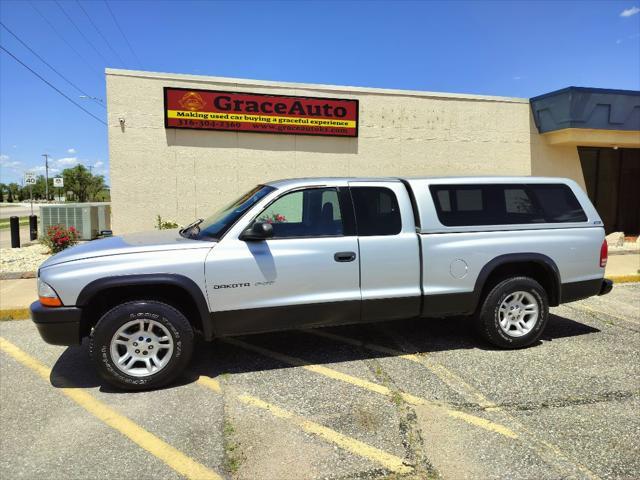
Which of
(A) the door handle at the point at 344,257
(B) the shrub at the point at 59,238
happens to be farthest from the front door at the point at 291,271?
(B) the shrub at the point at 59,238

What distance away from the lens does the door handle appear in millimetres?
4270

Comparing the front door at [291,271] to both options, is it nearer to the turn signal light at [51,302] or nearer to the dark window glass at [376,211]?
the dark window glass at [376,211]

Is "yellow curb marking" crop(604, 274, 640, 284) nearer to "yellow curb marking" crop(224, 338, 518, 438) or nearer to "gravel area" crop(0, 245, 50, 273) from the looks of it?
"yellow curb marking" crop(224, 338, 518, 438)

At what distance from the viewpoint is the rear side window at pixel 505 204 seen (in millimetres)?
4781

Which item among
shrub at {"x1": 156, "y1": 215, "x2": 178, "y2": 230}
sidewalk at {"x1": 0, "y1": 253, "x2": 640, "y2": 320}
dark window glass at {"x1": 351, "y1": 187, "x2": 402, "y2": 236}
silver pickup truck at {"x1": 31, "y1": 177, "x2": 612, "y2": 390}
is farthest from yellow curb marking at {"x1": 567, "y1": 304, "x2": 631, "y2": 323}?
shrub at {"x1": 156, "y1": 215, "x2": 178, "y2": 230}

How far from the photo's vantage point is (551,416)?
3.52 m

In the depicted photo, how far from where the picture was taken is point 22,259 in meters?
10.4

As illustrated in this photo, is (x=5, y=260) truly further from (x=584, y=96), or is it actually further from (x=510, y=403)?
(x=584, y=96)

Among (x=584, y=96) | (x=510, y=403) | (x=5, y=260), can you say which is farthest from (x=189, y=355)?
(x=584, y=96)

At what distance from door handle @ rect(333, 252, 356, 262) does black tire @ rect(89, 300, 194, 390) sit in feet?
4.67

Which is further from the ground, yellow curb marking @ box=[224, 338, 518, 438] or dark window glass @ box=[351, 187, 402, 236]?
dark window glass @ box=[351, 187, 402, 236]

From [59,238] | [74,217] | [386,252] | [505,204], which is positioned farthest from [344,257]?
[74,217]

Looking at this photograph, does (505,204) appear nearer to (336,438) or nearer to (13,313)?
(336,438)

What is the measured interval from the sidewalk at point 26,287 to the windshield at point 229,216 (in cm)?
347
